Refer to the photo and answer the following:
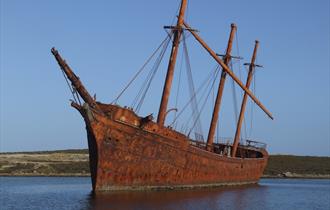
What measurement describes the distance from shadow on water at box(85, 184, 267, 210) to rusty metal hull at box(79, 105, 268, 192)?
0.91m

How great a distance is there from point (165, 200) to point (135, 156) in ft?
12.5

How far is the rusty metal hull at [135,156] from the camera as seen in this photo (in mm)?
32469

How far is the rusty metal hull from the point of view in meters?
32.5

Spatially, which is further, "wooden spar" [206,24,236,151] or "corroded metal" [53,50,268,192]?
"wooden spar" [206,24,236,151]

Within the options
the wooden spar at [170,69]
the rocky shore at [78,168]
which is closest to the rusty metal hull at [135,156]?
the wooden spar at [170,69]

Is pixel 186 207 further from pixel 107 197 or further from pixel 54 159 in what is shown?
pixel 54 159

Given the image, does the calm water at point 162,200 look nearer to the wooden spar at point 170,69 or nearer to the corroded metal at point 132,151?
the corroded metal at point 132,151

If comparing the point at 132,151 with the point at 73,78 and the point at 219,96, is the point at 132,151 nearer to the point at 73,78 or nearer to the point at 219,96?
the point at 73,78

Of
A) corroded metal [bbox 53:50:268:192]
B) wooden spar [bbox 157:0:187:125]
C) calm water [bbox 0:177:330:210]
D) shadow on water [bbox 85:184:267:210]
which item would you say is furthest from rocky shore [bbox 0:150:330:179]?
shadow on water [bbox 85:184:267:210]

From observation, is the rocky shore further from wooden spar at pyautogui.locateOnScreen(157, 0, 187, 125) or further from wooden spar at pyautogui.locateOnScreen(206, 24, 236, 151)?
wooden spar at pyautogui.locateOnScreen(157, 0, 187, 125)

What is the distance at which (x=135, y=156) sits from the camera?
110 ft

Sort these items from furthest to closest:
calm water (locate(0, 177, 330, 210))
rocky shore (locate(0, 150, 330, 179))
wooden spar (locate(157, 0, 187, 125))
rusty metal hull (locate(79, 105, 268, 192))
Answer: rocky shore (locate(0, 150, 330, 179)), wooden spar (locate(157, 0, 187, 125)), rusty metal hull (locate(79, 105, 268, 192)), calm water (locate(0, 177, 330, 210))

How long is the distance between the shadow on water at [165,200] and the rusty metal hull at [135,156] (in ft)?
2.98

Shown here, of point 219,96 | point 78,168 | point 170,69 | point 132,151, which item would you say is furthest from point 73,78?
point 78,168
